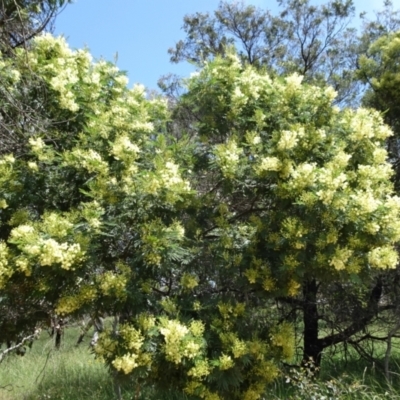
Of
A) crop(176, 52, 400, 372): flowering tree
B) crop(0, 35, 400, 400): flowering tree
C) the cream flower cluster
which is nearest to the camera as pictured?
crop(0, 35, 400, 400): flowering tree

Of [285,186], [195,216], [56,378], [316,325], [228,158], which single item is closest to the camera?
[285,186]

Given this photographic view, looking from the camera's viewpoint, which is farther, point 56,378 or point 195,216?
point 56,378

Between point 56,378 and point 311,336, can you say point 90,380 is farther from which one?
point 311,336

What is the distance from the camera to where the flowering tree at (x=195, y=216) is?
3.64 m

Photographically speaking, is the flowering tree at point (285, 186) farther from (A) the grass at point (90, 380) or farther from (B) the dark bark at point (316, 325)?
(B) the dark bark at point (316, 325)

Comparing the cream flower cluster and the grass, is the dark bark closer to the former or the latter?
the grass

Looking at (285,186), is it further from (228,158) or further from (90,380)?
(90,380)

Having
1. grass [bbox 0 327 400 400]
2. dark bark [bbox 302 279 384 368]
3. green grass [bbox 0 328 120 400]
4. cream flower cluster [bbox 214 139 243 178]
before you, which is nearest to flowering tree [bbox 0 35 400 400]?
cream flower cluster [bbox 214 139 243 178]

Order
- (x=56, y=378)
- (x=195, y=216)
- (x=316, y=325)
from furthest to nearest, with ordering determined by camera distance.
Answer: (x=56, y=378) → (x=316, y=325) → (x=195, y=216)

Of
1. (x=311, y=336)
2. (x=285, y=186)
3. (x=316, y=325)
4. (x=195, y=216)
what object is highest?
(x=285, y=186)

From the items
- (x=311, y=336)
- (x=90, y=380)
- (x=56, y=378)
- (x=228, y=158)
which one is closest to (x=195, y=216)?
(x=228, y=158)

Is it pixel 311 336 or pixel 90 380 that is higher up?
pixel 311 336

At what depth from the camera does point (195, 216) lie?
4.43 m

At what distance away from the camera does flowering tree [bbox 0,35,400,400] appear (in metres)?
3.64
